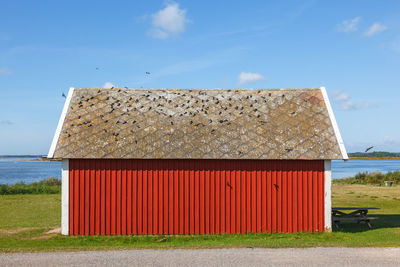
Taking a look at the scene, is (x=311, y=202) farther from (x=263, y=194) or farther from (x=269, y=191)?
(x=263, y=194)

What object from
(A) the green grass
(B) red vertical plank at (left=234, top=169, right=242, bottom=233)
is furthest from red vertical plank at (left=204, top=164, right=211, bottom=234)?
(A) the green grass

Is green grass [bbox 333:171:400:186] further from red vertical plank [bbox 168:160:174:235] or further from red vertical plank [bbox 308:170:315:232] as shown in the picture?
red vertical plank [bbox 168:160:174:235]

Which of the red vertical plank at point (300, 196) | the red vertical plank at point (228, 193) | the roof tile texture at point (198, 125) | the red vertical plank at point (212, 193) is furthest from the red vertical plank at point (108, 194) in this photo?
the red vertical plank at point (300, 196)

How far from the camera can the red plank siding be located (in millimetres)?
15805

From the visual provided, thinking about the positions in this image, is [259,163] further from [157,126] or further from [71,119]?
[71,119]

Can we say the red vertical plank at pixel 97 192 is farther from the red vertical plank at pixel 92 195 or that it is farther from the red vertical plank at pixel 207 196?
the red vertical plank at pixel 207 196

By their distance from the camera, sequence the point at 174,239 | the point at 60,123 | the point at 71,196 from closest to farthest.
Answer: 1. the point at 174,239
2. the point at 71,196
3. the point at 60,123

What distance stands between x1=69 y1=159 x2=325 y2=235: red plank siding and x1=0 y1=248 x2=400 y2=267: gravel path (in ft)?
11.6

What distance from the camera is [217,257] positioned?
11.3m

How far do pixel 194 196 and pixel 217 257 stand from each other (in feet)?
15.4

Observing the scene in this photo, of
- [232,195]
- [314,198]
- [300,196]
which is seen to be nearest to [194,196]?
[232,195]

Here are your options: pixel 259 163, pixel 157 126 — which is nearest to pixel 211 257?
pixel 259 163

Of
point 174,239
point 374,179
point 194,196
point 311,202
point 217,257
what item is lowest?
point 374,179

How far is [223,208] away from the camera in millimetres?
15945
